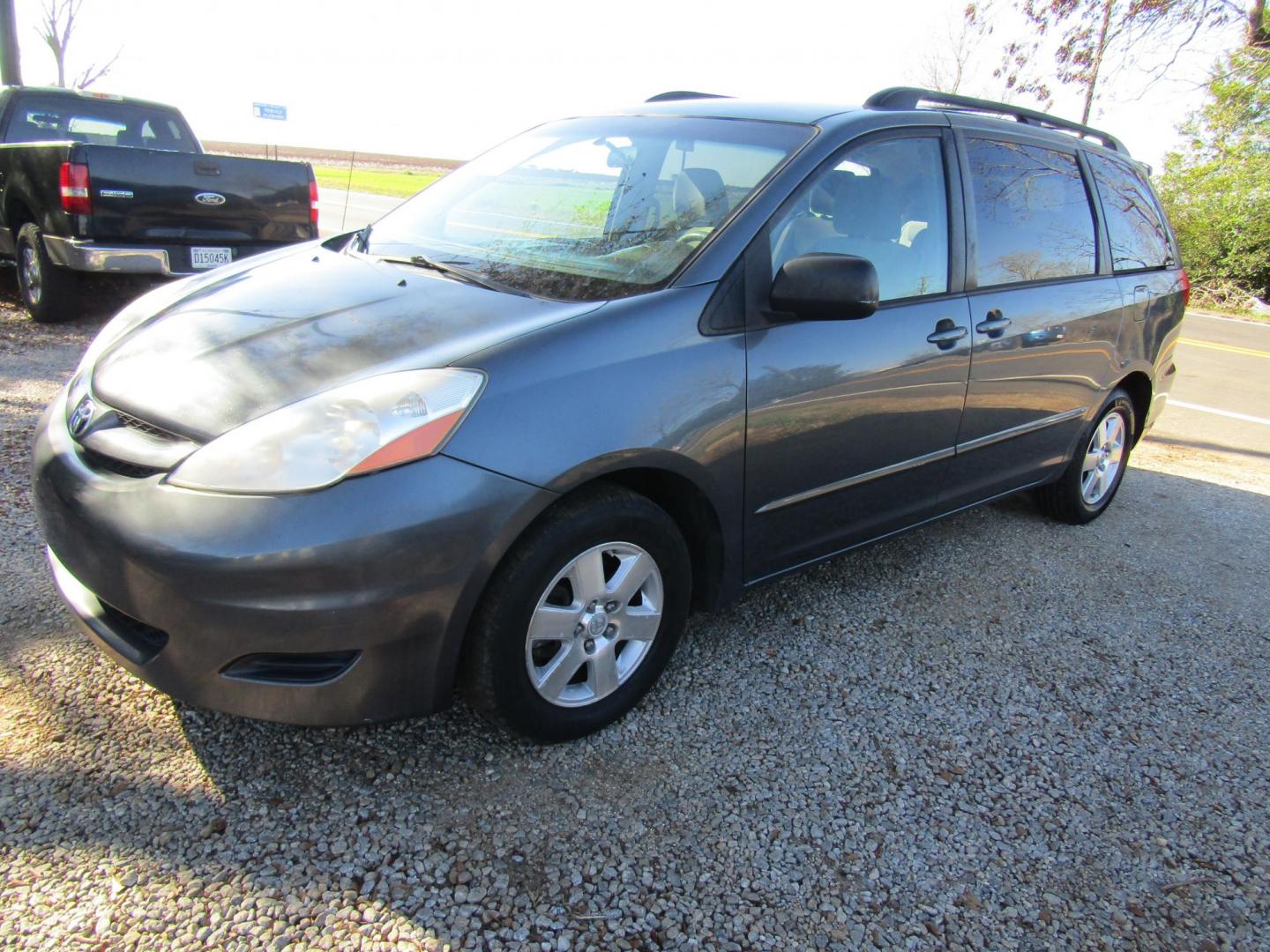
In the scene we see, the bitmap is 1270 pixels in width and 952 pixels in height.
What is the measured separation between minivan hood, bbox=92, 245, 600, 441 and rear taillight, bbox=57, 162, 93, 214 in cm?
392

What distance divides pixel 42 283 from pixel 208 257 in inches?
50.9

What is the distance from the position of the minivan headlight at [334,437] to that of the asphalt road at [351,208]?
14.1m

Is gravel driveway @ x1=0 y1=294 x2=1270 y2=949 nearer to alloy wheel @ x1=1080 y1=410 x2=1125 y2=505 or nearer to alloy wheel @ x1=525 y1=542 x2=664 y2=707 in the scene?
alloy wheel @ x1=525 y1=542 x2=664 y2=707

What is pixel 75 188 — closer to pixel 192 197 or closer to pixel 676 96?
pixel 192 197

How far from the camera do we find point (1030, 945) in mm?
2043

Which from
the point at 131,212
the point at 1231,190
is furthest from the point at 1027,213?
the point at 1231,190

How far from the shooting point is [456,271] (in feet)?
9.42

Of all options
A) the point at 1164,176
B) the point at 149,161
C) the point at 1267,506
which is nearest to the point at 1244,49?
the point at 1164,176

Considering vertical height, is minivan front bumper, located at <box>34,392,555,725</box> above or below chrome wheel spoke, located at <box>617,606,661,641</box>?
above

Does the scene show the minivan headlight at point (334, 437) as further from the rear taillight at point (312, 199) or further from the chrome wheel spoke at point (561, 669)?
the rear taillight at point (312, 199)

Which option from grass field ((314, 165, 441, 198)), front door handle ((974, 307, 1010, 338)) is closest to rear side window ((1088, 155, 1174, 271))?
front door handle ((974, 307, 1010, 338))

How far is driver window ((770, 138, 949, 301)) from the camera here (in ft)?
9.46

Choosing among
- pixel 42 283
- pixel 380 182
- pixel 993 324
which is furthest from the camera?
pixel 380 182

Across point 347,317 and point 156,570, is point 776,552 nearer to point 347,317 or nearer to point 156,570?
point 347,317
